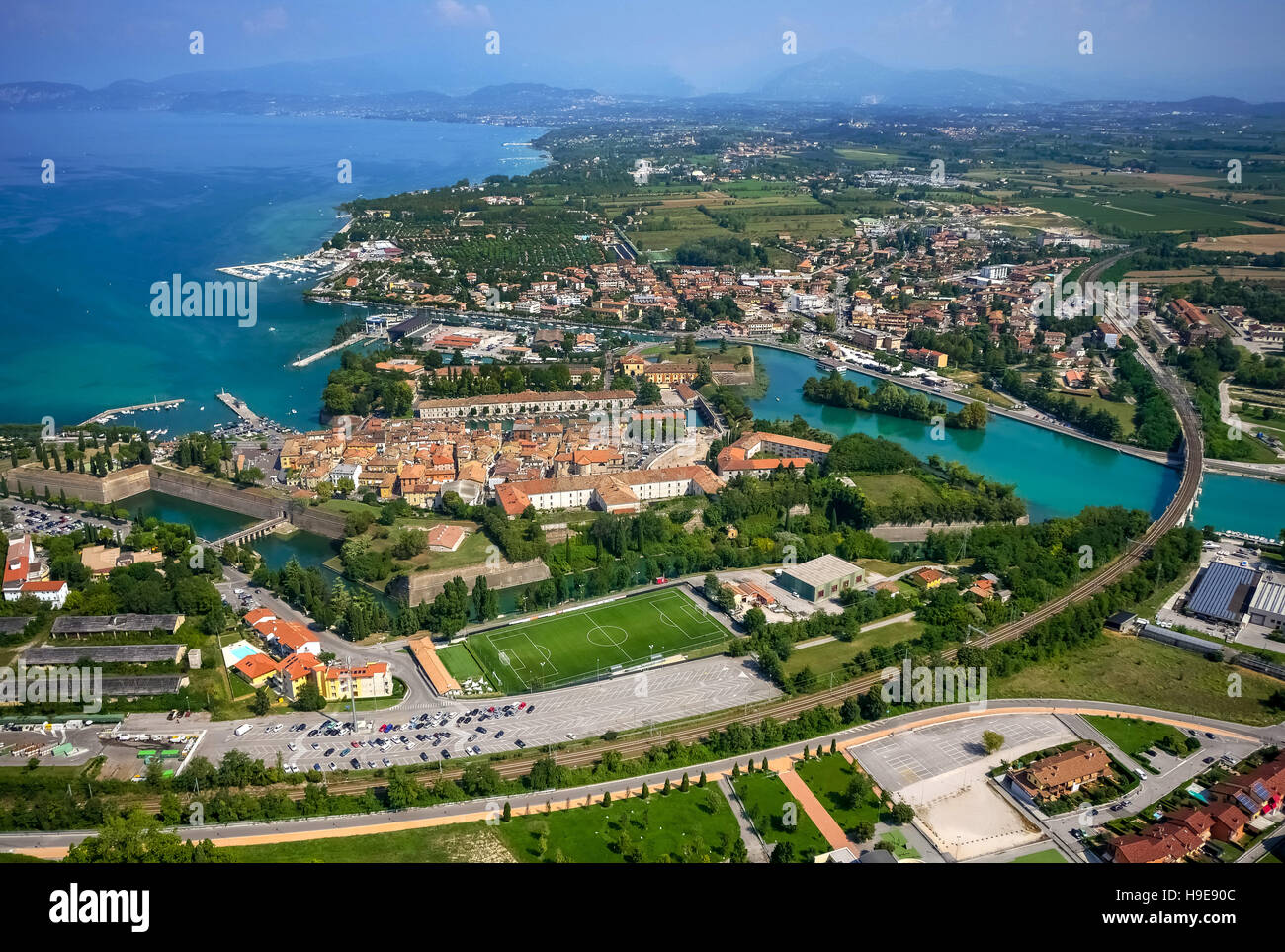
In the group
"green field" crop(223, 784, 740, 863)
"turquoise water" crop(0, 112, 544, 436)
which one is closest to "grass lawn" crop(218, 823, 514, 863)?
"green field" crop(223, 784, 740, 863)

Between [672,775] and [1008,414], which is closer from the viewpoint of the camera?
[672,775]

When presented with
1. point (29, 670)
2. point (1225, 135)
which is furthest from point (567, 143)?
point (29, 670)

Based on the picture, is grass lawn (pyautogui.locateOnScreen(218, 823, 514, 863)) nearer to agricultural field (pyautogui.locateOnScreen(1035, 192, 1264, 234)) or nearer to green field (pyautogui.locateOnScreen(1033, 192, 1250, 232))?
agricultural field (pyautogui.locateOnScreen(1035, 192, 1264, 234))

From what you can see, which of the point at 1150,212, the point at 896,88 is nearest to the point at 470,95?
the point at 896,88

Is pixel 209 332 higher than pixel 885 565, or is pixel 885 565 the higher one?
pixel 209 332

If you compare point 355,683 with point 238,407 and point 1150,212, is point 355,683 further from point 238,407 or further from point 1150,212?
point 1150,212
